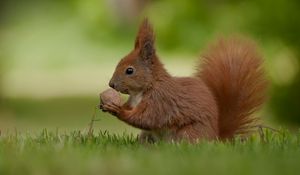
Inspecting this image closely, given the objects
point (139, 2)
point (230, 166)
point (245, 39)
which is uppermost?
point (139, 2)

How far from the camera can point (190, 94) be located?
5684mm

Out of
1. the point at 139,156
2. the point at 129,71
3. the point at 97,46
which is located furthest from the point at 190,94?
the point at 97,46

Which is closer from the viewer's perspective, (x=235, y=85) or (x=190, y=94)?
(x=190, y=94)

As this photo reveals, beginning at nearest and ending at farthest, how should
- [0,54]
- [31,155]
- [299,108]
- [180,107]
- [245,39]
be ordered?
[31,155] → [180,107] → [245,39] → [299,108] → [0,54]

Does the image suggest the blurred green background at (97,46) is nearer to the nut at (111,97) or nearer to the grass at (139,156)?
the nut at (111,97)

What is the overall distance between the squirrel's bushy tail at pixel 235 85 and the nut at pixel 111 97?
59 centimetres

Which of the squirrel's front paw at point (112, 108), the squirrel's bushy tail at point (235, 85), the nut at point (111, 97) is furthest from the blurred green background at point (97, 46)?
the squirrel's front paw at point (112, 108)

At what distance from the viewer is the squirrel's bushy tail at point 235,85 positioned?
6062 millimetres

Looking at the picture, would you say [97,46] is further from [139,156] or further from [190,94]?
[139,156]

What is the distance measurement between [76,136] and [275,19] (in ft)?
22.7

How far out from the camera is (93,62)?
1906 cm

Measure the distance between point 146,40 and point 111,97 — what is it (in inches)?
15.6

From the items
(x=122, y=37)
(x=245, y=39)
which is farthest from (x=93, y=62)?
(x=245, y=39)

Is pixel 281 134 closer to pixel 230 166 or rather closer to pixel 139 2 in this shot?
pixel 230 166
